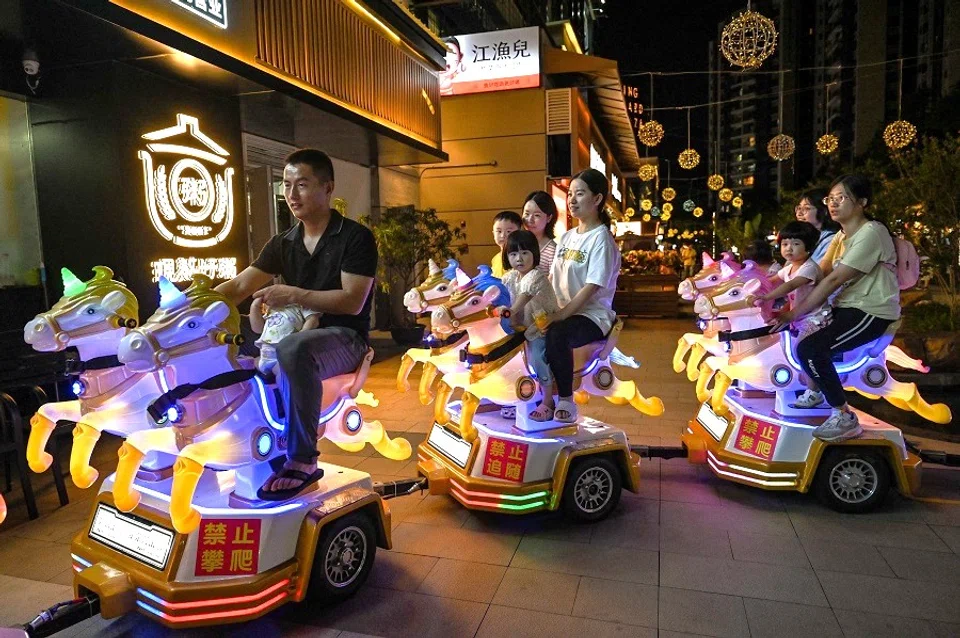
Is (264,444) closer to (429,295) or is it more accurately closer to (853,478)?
(429,295)

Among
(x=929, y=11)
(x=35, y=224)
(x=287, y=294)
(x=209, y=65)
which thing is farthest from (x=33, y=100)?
(x=929, y=11)

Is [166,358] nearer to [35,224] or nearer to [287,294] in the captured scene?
[287,294]

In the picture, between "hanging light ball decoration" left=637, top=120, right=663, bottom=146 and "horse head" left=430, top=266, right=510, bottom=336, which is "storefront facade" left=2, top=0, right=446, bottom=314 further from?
"hanging light ball decoration" left=637, top=120, right=663, bottom=146

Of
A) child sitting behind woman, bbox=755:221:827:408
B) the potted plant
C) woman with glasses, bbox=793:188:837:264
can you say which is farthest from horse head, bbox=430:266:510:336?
the potted plant

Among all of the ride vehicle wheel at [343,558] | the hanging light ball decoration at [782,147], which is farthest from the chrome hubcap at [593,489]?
the hanging light ball decoration at [782,147]

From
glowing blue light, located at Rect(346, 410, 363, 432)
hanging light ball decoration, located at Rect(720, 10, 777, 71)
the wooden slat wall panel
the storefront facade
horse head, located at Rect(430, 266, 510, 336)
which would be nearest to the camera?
glowing blue light, located at Rect(346, 410, 363, 432)

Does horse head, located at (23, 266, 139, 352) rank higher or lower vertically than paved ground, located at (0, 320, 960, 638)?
higher

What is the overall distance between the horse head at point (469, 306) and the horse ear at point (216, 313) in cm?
124

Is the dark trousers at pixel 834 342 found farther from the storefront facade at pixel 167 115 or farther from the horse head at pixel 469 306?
the storefront facade at pixel 167 115

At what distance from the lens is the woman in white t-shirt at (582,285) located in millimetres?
3826

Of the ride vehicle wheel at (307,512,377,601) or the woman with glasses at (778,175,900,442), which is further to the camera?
the woman with glasses at (778,175,900,442)

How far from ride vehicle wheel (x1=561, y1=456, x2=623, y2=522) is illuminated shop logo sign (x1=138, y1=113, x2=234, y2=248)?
16.6 ft

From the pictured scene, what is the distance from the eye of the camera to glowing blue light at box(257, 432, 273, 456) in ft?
8.95

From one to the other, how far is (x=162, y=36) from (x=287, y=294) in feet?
12.6
